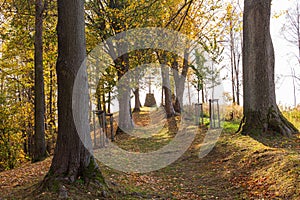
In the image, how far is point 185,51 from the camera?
64.6 feet

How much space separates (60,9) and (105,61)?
10.5 m

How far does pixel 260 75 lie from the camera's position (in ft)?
30.4

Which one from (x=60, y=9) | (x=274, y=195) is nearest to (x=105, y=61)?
(x=60, y=9)

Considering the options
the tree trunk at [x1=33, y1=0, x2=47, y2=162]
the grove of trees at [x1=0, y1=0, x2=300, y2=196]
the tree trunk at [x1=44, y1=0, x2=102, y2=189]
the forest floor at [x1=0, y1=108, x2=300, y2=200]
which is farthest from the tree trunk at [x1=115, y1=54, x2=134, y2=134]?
the tree trunk at [x1=44, y1=0, x2=102, y2=189]

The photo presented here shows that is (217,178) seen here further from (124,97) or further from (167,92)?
(167,92)

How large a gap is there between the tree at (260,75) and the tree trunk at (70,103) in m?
5.76

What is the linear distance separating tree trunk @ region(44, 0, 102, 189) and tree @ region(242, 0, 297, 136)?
576cm

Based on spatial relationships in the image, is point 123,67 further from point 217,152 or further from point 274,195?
point 274,195

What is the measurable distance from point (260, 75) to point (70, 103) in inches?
248

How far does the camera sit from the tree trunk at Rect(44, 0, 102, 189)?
541 centimetres

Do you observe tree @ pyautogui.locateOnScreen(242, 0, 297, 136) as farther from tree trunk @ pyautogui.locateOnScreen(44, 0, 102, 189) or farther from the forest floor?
tree trunk @ pyautogui.locateOnScreen(44, 0, 102, 189)

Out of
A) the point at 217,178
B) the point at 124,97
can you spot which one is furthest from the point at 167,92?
the point at 217,178

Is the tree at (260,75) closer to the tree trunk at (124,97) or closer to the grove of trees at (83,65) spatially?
the grove of trees at (83,65)

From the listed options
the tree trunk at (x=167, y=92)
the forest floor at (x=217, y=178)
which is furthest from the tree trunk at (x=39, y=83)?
the tree trunk at (x=167, y=92)
